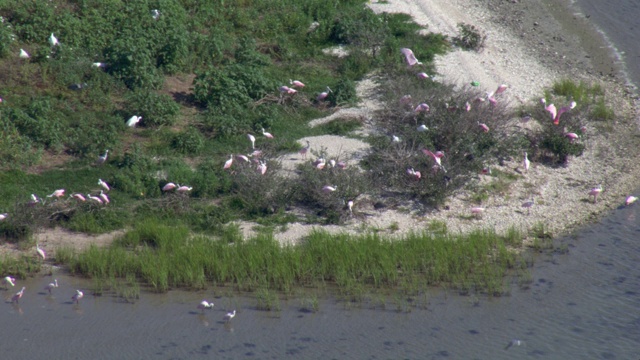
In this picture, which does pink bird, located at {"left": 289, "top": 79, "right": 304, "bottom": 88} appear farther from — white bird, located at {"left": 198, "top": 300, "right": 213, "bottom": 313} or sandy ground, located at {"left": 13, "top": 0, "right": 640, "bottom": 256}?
white bird, located at {"left": 198, "top": 300, "right": 213, "bottom": 313}

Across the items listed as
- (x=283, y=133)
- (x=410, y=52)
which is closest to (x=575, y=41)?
(x=410, y=52)

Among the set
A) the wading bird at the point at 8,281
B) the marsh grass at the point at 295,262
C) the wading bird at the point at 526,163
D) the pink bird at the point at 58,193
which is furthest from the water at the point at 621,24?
the wading bird at the point at 8,281

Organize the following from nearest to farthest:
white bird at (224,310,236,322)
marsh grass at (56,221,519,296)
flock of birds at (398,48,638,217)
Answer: white bird at (224,310,236,322)
marsh grass at (56,221,519,296)
flock of birds at (398,48,638,217)

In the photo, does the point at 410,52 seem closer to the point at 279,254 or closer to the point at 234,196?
the point at 234,196

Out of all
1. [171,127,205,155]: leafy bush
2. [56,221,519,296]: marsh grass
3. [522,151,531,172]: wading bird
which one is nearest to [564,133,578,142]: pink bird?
[522,151,531,172]: wading bird

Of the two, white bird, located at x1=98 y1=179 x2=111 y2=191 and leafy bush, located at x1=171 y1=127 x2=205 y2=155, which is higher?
leafy bush, located at x1=171 y1=127 x2=205 y2=155

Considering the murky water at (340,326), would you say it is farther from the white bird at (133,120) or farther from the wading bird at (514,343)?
the white bird at (133,120)

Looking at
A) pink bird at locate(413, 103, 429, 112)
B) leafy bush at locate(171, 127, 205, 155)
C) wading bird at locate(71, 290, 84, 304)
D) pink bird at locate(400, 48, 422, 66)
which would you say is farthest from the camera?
pink bird at locate(400, 48, 422, 66)

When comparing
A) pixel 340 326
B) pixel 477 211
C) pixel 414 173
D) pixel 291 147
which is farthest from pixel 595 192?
pixel 340 326
